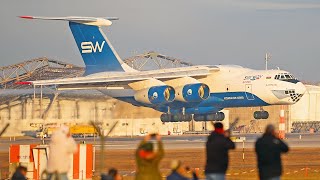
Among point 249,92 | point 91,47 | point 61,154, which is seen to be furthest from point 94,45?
point 61,154

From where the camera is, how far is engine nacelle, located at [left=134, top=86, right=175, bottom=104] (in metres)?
89.0

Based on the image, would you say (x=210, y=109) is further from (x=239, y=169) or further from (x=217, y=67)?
(x=239, y=169)

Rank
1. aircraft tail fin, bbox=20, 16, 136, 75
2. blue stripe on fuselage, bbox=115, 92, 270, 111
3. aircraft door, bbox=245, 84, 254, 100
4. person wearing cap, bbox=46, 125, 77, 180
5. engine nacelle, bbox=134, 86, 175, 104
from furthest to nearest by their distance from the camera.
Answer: aircraft tail fin, bbox=20, 16, 136, 75
blue stripe on fuselage, bbox=115, 92, 270, 111
aircraft door, bbox=245, 84, 254, 100
engine nacelle, bbox=134, 86, 175, 104
person wearing cap, bbox=46, 125, 77, 180

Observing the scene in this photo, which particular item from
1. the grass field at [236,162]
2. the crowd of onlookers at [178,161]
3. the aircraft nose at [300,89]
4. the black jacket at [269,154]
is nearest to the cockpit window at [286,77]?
the aircraft nose at [300,89]

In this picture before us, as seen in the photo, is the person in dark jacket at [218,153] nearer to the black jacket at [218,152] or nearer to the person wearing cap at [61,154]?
the black jacket at [218,152]

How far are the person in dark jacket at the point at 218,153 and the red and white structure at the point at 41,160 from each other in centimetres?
1450

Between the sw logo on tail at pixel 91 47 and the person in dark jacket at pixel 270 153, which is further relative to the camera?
the sw logo on tail at pixel 91 47

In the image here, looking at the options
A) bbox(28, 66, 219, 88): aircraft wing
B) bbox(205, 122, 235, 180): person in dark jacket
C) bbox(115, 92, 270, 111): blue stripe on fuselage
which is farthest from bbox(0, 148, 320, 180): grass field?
bbox(28, 66, 219, 88): aircraft wing

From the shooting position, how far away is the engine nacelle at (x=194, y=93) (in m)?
89.1

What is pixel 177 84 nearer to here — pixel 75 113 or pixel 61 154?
pixel 75 113

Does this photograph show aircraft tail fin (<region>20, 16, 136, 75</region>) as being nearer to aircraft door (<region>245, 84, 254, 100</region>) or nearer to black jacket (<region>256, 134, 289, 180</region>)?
aircraft door (<region>245, 84, 254, 100</region>)

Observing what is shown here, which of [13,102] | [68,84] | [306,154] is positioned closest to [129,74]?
[68,84]

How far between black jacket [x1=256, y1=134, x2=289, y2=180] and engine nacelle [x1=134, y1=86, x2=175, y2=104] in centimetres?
6646

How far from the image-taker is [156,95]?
8906 centimetres
